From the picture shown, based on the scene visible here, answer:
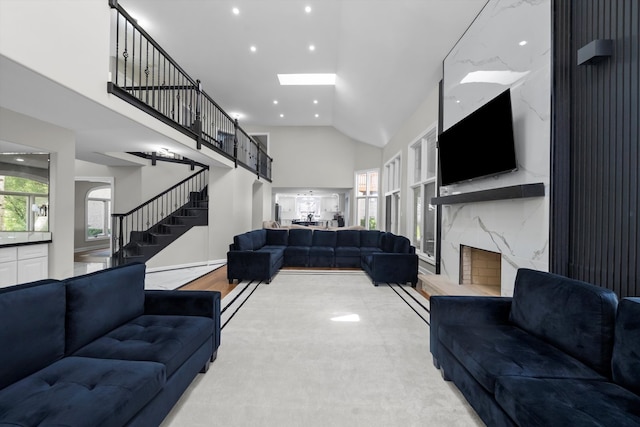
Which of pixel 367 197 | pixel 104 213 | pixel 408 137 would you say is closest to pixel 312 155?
pixel 367 197

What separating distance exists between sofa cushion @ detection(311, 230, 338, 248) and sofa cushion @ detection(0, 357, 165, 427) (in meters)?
5.69

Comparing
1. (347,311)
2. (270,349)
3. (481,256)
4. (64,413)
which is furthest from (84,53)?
(481,256)

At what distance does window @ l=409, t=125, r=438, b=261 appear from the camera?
225 inches

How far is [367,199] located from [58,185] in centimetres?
917

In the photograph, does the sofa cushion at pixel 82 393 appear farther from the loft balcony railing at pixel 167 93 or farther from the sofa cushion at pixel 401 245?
the sofa cushion at pixel 401 245

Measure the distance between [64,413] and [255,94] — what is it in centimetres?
856

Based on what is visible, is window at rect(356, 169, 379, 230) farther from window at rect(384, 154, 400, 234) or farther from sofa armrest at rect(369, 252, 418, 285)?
sofa armrest at rect(369, 252, 418, 285)

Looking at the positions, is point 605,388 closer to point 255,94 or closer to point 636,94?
point 636,94

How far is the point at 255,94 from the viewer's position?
847 centimetres

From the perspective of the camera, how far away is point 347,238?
7.16 meters

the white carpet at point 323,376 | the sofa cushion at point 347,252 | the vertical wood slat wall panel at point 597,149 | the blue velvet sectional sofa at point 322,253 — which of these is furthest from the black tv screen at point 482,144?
the sofa cushion at point 347,252

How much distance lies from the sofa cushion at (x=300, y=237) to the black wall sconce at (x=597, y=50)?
5.85m

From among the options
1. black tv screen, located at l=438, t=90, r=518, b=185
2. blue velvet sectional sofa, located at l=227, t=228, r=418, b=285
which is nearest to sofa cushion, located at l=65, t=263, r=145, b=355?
blue velvet sectional sofa, located at l=227, t=228, r=418, b=285

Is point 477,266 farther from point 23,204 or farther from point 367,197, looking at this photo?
point 367,197
